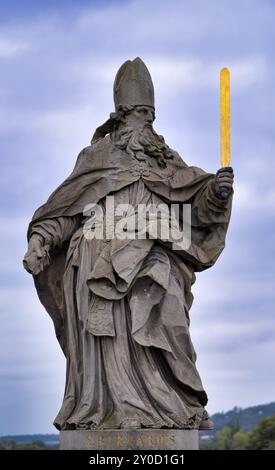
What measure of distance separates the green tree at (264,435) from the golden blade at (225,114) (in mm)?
40281

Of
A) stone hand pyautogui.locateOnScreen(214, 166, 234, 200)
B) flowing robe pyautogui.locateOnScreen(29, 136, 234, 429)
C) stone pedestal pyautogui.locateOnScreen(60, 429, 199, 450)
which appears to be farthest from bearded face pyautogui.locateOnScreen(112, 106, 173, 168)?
stone pedestal pyautogui.locateOnScreen(60, 429, 199, 450)

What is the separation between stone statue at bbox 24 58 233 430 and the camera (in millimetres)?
16094

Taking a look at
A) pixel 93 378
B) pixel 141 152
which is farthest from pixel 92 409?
pixel 141 152

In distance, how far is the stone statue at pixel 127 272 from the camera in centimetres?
1609

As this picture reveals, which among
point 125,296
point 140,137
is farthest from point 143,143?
point 125,296

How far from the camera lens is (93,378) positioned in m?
16.2

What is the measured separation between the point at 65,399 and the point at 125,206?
222 centimetres

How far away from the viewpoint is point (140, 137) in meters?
17.2

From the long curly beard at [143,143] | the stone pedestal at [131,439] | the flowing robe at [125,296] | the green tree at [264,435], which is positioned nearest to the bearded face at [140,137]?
the long curly beard at [143,143]

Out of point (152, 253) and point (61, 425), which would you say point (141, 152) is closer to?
point (152, 253)

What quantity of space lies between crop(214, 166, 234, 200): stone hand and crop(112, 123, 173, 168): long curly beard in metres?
0.86

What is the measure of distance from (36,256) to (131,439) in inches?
91.7

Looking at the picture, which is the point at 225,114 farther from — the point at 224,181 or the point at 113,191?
the point at 113,191
